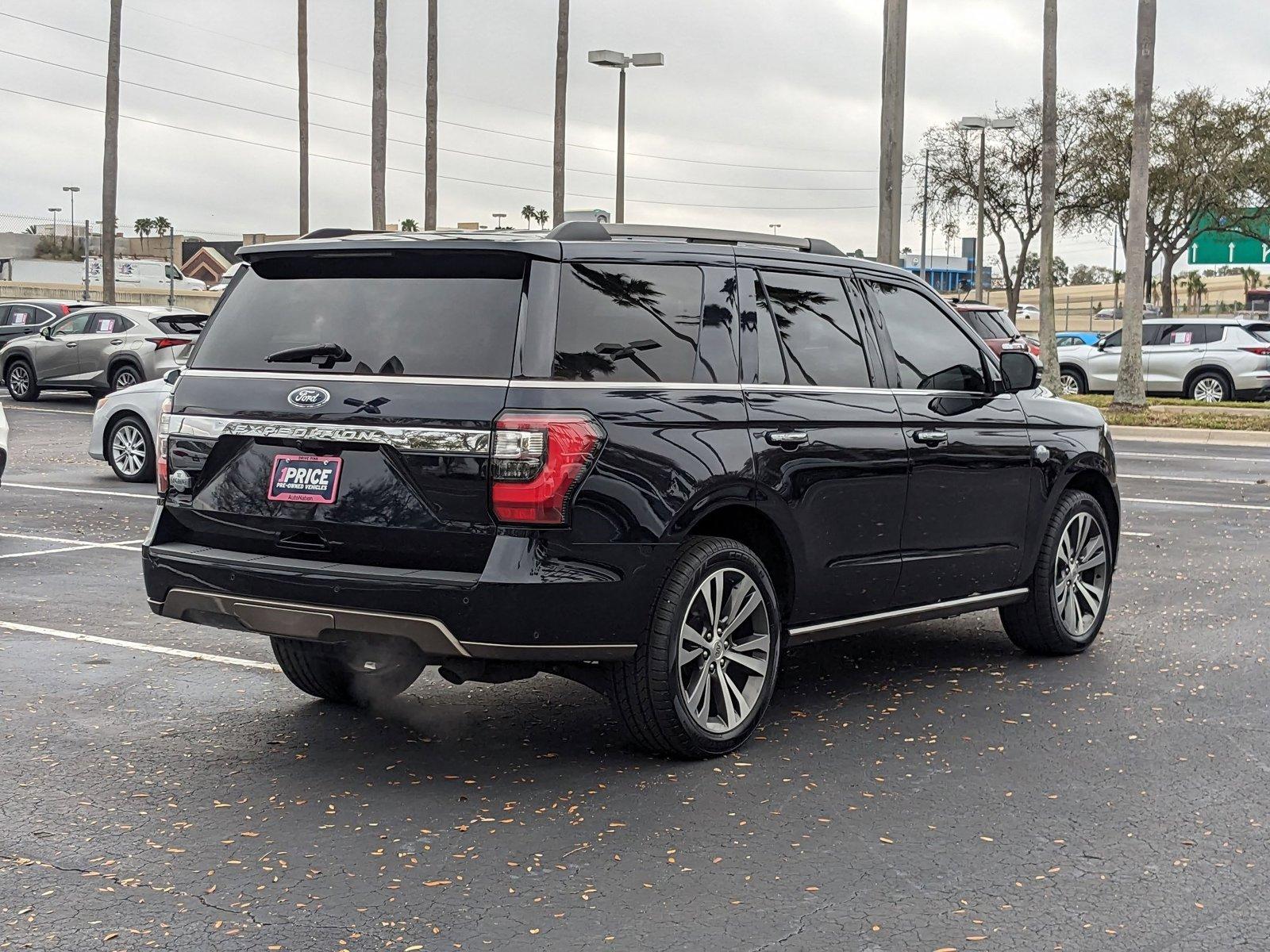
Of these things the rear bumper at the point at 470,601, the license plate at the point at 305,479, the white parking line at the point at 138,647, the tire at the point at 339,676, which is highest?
the license plate at the point at 305,479

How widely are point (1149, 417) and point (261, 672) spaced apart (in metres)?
20.7

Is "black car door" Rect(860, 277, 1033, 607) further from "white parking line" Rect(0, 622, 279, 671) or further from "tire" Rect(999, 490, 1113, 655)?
"white parking line" Rect(0, 622, 279, 671)

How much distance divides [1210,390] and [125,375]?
1982cm

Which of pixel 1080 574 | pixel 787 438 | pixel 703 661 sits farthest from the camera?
pixel 1080 574

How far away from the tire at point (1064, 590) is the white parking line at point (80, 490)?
29.3ft

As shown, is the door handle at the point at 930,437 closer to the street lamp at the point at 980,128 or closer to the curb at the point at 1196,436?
the curb at the point at 1196,436

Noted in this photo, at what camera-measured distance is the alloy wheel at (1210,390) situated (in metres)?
30.0

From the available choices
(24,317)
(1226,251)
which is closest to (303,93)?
(24,317)

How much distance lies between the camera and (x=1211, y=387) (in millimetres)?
30031

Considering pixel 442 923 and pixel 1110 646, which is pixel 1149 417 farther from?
pixel 442 923

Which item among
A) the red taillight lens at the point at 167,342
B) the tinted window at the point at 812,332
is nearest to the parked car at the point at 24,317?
the red taillight lens at the point at 167,342

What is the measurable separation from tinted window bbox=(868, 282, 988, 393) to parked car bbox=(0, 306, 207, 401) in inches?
757

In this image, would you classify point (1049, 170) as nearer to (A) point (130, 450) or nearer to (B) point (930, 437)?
(A) point (130, 450)

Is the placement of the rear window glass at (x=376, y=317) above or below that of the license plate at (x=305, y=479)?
above
